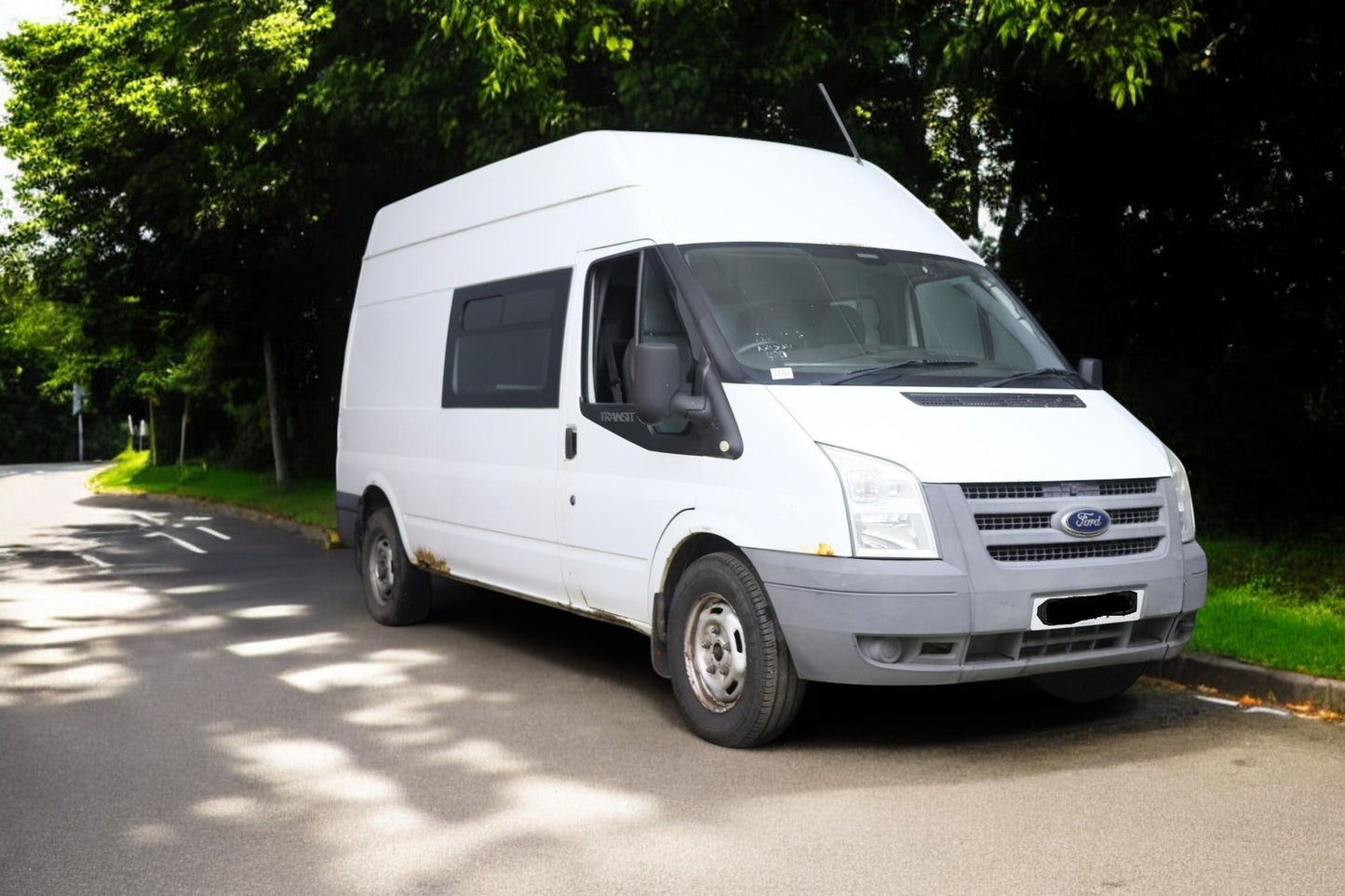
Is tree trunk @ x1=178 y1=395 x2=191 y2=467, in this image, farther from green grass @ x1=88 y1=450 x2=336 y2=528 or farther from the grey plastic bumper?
the grey plastic bumper

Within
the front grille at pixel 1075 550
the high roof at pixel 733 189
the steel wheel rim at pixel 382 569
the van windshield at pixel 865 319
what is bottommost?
the steel wheel rim at pixel 382 569

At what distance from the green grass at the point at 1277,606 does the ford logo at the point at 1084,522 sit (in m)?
1.88

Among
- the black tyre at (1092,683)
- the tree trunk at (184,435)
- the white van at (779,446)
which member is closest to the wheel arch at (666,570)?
the white van at (779,446)

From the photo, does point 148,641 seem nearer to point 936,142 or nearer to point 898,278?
point 898,278

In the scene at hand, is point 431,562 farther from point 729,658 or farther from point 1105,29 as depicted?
point 1105,29

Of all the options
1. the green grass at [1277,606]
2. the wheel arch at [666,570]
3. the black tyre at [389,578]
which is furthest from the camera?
the black tyre at [389,578]

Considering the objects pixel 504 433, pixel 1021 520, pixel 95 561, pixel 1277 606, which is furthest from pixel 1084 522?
pixel 95 561

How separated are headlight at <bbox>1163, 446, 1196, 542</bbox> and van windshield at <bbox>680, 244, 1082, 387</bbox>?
597mm

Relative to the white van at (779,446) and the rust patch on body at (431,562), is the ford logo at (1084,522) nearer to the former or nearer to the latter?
the white van at (779,446)

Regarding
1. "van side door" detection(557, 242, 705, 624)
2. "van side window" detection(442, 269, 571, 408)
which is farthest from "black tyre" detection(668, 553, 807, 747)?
"van side window" detection(442, 269, 571, 408)

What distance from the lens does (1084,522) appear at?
587 centimetres

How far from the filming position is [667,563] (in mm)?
6578

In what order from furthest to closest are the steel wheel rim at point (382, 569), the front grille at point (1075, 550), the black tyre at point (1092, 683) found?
the steel wheel rim at point (382, 569)
the black tyre at point (1092, 683)
the front grille at point (1075, 550)

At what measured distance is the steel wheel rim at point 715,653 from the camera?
20.4 ft
